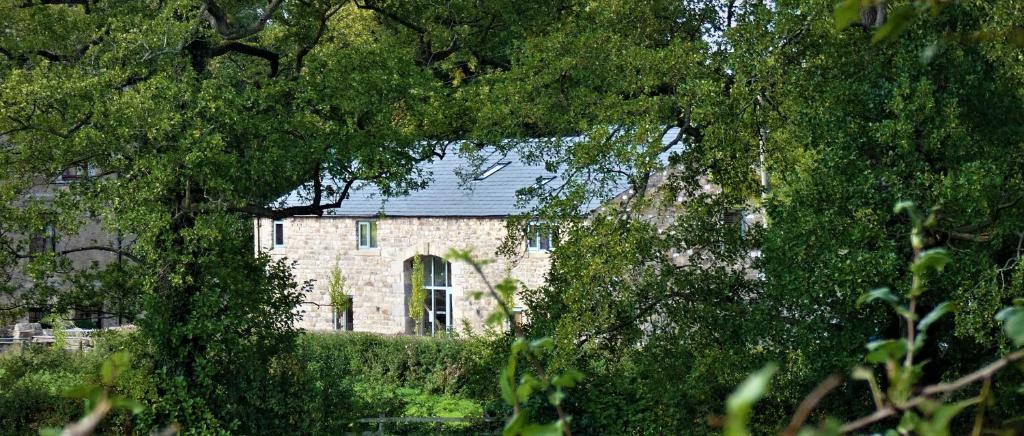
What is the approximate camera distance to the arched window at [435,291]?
33031 mm

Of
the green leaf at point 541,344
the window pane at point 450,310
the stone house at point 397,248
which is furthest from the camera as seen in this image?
the window pane at point 450,310

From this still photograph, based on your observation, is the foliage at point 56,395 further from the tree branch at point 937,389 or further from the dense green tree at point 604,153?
the tree branch at point 937,389

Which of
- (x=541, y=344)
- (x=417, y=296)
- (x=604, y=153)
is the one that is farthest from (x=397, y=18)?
(x=417, y=296)

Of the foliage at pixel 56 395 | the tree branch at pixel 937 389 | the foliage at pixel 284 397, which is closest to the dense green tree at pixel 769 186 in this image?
the foliage at pixel 284 397

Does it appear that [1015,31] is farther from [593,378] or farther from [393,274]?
[393,274]

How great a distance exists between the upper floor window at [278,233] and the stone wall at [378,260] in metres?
0.15

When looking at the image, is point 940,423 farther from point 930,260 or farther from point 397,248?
point 397,248

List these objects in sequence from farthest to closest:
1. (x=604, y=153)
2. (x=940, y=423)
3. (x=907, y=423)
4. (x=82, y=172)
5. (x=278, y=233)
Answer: (x=278, y=233) → (x=82, y=172) → (x=604, y=153) → (x=907, y=423) → (x=940, y=423)

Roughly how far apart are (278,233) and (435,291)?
5435 millimetres

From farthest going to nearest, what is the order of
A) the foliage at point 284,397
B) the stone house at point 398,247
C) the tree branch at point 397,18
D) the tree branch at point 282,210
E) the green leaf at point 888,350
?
the stone house at point 398,247 → the tree branch at point 397,18 → the tree branch at point 282,210 → the foliage at point 284,397 → the green leaf at point 888,350

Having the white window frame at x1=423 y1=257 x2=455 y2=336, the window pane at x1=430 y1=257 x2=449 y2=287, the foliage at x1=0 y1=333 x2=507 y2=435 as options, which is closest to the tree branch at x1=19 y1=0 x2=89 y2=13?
the foliage at x1=0 y1=333 x2=507 y2=435

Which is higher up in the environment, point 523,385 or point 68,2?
point 68,2

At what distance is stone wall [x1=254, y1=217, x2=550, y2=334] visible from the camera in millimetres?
31719

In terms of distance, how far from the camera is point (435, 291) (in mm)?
33312
